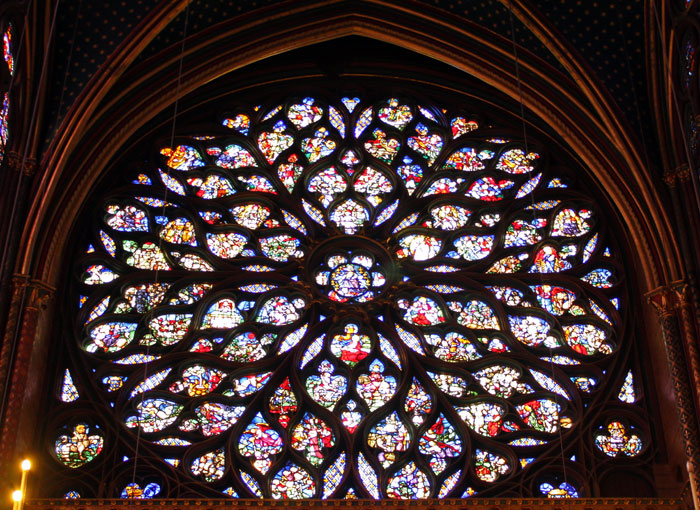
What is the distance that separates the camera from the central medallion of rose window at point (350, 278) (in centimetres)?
1459

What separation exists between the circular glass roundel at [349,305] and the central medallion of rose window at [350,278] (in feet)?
0.07

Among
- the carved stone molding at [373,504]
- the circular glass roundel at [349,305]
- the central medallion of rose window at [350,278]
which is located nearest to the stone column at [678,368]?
the carved stone molding at [373,504]

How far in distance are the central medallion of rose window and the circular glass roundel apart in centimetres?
2

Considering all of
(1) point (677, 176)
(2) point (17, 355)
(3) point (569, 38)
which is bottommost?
(2) point (17, 355)

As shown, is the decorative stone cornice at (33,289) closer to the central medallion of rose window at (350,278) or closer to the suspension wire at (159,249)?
the suspension wire at (159,249)

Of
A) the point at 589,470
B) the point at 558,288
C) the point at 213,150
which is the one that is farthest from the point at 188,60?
the point at 589,470

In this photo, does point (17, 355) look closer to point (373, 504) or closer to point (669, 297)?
point (373, 504)

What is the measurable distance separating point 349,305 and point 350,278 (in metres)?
0.49

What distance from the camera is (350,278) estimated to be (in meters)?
14.8

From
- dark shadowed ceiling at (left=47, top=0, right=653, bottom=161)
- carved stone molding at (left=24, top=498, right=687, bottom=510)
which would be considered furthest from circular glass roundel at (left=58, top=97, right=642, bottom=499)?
dark shadowed ceiling at (left=47, top=0, right=653, bottom=161)

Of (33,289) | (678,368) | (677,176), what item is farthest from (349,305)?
(677,176)

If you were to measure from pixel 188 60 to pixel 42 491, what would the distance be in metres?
5.45

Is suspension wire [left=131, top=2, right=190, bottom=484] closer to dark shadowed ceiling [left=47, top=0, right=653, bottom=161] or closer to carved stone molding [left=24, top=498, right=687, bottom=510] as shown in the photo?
carved stone molding [left=24, top=498, right=687, bottom=510]

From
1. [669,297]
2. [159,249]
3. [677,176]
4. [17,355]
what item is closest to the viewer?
[17,355]
